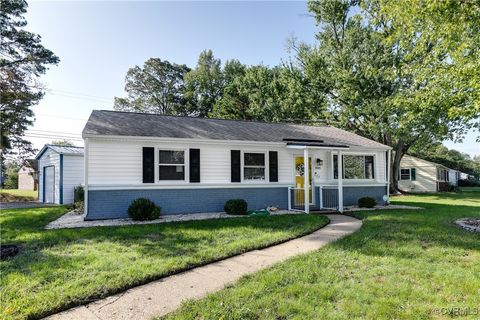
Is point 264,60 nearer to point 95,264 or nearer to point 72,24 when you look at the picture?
point 72,24

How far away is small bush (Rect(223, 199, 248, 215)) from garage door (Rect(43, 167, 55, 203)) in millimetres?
12287

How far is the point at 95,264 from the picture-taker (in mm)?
5281

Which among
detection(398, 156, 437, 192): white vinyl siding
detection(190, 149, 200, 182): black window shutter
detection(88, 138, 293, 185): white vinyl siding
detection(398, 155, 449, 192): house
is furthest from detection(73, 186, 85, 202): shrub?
detection(398, 156, 437, 192): white vinyl siding

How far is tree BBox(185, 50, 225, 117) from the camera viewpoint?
39281mm

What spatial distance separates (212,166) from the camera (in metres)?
12.2

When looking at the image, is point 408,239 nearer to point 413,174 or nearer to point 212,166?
point 212,166

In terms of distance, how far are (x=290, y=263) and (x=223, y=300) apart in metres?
1.84

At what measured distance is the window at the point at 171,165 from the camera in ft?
37.8

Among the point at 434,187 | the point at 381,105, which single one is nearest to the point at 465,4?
the point at 381,105

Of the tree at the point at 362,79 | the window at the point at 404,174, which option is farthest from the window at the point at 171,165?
the window at the point at 404,174

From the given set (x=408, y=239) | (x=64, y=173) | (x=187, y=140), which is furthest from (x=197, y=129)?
(x=64, y=173)

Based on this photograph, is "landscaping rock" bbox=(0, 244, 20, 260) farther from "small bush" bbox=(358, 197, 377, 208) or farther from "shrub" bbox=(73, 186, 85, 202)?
"small bush" bbox=(358, 197, 377, 208)

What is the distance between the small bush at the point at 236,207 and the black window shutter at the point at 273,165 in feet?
6.53

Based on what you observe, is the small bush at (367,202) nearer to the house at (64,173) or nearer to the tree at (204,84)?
the house at (64,173)
